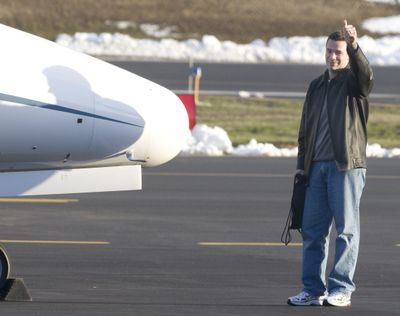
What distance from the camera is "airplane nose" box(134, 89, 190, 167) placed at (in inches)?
367

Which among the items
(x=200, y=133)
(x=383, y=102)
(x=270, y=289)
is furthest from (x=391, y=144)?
(x=270, y=289)

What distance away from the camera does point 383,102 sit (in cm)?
2981

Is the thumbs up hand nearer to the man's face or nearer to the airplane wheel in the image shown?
the man's face

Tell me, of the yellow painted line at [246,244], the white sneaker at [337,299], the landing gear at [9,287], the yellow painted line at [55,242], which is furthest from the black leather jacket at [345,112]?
the yellow painted line at [55,242]

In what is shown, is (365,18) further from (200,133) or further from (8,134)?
(8,134)

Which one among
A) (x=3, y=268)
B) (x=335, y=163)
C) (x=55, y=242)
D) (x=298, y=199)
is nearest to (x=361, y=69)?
(x=335, y=163)

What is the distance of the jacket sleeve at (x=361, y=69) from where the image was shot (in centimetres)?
848

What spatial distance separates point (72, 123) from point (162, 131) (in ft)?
2.23

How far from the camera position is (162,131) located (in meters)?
9.37

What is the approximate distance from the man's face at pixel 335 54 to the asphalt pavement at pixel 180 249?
66.9 inches

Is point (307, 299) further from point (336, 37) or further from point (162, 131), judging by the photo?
point (336, 37)

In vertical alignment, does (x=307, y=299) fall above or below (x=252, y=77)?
below

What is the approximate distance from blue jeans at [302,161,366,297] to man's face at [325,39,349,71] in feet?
2.18

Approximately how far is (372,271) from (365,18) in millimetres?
44422
